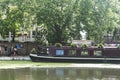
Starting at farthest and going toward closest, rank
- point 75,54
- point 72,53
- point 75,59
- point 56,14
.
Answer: point 56,14
point 72,53
point 75,54
point 75,59

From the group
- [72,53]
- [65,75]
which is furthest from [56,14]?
[65,75]

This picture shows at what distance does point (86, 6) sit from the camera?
5019 centimetres

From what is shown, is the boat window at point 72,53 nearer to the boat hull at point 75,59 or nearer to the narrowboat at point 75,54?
the narrowboat at point 75,54

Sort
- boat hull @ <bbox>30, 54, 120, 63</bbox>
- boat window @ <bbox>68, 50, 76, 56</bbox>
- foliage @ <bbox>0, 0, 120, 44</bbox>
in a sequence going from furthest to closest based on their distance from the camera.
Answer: foliage @ <bbox>0, 0, 120, 44</bbox> → boat window @ <bbox>68, 50, 76, 56</bbox> → boat hull @ <bbox>30, 54, 120, 63</bbox>

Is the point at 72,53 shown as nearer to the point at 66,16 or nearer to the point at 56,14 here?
the point at 66,16

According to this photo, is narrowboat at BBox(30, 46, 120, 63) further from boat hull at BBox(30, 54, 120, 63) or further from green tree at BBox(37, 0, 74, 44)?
green tree at BBox(37, 0, 74, 44)

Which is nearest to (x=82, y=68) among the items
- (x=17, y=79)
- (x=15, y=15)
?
(x=17, y=79)

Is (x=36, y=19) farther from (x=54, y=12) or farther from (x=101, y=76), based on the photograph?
(x=101, y=76)

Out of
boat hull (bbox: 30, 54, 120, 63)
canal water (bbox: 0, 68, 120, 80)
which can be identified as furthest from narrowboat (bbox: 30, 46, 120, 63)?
canal water (bbox: 0, 68, 120, 80)

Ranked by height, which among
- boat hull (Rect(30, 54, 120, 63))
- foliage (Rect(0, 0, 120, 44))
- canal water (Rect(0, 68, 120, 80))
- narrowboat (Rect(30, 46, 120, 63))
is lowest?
canal water (Rect(0, 68, 120, 80))

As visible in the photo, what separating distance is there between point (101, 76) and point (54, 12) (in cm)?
2077

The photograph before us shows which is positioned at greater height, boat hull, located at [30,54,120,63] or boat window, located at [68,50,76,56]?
boat window, located at [68,50,76,56]

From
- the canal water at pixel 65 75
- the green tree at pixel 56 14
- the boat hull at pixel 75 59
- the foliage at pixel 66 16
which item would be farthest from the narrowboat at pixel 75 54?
the canal water at pixel 65 75

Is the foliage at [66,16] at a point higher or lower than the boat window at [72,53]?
higher
